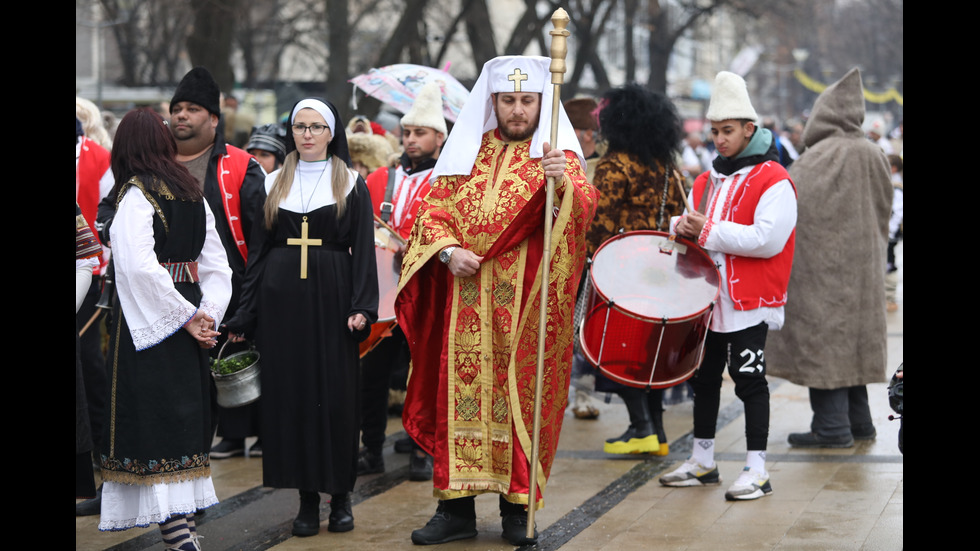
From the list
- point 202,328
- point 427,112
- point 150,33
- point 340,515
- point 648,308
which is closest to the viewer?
point 202,328

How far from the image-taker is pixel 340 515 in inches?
224

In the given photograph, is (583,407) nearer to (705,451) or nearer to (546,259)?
(705,451)

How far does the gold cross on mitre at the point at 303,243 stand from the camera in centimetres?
557

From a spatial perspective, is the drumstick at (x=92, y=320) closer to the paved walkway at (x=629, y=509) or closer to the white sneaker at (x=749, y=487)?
the paved walkway at (x=629, y=509)

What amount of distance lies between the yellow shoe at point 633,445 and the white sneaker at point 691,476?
2.38 ft

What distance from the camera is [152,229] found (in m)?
4.86

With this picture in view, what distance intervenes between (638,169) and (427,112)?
4.19 feet

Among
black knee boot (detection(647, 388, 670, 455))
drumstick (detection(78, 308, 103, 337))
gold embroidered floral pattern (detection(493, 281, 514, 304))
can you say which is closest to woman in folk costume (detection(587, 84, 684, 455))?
black knee boot (detection(647, 388, 670, 455))

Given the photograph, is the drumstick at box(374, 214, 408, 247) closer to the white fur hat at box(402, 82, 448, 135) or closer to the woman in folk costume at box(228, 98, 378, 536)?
the white fur hat at box(402, 82, 448, 135)

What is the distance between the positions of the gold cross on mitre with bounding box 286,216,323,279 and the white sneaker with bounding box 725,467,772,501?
2.42m

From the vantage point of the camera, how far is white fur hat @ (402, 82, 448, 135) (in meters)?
6.92

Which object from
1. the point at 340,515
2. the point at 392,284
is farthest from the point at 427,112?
the point at 340,515

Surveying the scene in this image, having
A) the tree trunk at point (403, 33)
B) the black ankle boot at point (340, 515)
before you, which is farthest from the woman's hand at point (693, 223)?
the tree trunk at point (403, 33)

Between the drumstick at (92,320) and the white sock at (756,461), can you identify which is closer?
the white sock at (756,461)
